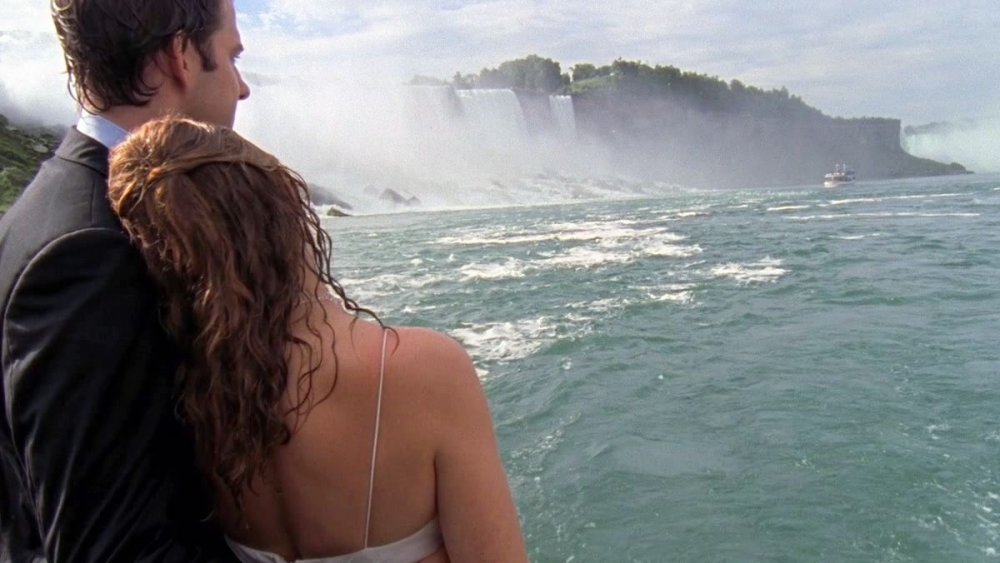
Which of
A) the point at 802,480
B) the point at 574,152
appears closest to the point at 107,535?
the point at 802,480

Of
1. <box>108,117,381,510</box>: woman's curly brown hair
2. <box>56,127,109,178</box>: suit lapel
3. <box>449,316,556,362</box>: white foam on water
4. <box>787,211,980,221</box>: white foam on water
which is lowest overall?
<box>787,211,980,221</box>: white foam on water

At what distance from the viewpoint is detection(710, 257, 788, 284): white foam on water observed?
1309 cm

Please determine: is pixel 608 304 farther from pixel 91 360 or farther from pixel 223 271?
pixel 91 360

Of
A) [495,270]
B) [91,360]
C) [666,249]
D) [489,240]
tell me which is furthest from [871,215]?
[91,360]

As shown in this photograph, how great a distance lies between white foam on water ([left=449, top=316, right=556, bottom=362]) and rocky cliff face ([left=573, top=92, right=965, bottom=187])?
7981 cm

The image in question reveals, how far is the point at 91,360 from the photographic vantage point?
104cm

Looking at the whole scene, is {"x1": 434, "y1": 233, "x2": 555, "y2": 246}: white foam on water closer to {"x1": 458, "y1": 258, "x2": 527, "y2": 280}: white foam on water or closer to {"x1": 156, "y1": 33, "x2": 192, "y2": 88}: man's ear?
{"x1": 458, "y1": 258, "x2": 527, "y2": 280}: white foam on water

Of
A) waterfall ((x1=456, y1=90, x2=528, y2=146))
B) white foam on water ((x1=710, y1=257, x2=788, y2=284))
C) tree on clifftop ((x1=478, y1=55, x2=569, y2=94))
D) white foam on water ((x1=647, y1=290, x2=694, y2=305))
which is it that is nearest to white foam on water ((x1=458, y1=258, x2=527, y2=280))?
white foam on water ((x1=647, y1=290, x2=694, y2=305))

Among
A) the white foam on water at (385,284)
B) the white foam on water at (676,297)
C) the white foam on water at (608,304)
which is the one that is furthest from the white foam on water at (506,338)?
the white foam on water at (385,284)

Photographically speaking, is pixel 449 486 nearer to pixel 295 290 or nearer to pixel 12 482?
pixel 295 290

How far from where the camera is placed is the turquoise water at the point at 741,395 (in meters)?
4.54

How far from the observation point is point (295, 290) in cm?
123

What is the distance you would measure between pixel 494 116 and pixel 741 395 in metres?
61.6

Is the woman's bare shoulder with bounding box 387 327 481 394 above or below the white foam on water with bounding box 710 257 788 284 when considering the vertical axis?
above
